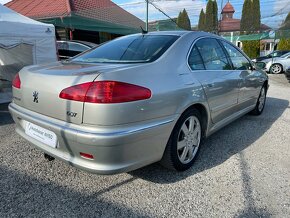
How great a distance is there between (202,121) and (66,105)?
168 cm

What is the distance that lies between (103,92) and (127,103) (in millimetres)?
209

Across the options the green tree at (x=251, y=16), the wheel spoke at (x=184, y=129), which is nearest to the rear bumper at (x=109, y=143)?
the wheel spoke at (x=184, y=129)

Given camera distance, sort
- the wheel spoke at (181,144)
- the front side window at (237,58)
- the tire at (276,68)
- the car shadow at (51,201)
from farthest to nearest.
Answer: the tire at (276,68) < the front side window at (237,58) < the wheel spoke at (181,144) < the car shadow at (51,201)

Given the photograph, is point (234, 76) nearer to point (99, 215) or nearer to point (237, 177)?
point (237, 177)

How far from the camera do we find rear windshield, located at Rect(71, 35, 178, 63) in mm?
2792

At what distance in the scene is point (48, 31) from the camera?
8070mm

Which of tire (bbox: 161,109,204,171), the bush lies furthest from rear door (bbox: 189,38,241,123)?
the bush

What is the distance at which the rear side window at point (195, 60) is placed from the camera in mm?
2979

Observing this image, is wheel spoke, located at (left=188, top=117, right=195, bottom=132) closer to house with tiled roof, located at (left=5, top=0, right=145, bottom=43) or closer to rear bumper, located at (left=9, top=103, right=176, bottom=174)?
rear bumper, located at (left=9, top=103, right=176, bottom=174)

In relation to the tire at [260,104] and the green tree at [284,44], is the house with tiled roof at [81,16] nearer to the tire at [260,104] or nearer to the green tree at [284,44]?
the tire at [260,104]

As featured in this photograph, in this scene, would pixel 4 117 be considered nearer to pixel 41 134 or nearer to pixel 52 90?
pixel 41 134

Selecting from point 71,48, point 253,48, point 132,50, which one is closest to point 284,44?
point 253,48

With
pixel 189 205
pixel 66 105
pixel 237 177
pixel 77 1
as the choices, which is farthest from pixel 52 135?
pixel 77 1

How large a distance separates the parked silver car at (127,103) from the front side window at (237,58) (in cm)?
70
